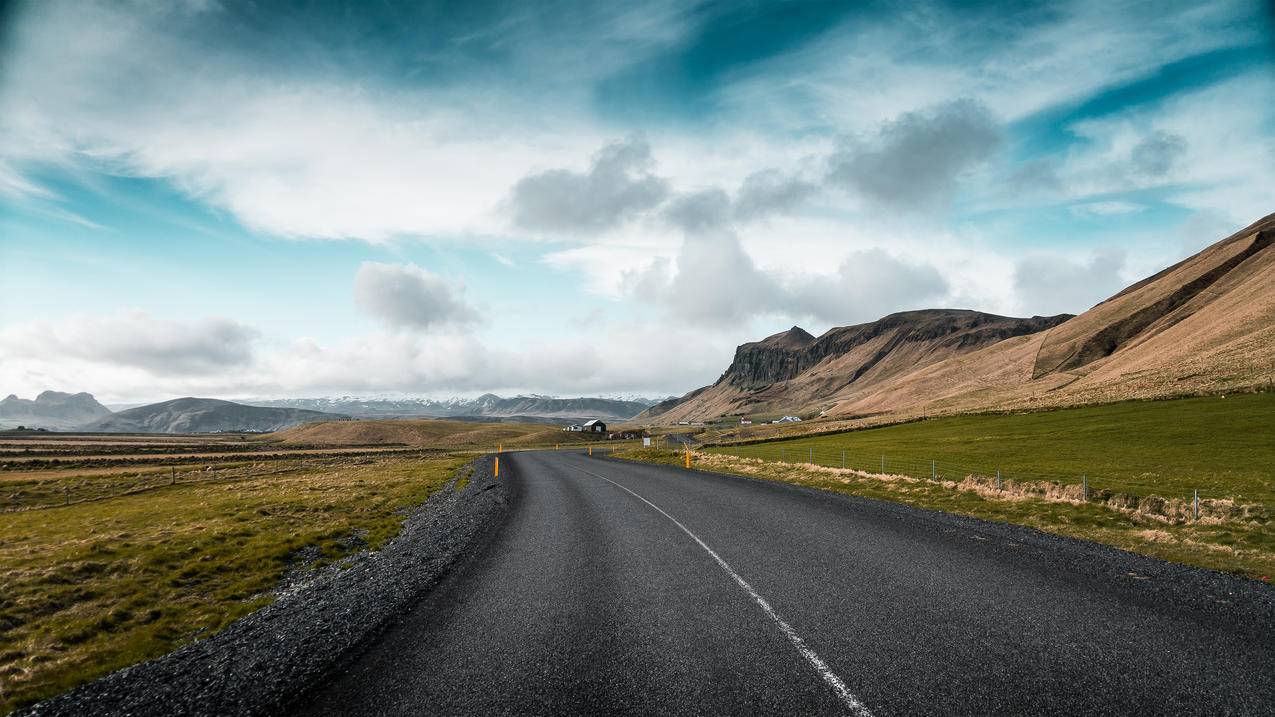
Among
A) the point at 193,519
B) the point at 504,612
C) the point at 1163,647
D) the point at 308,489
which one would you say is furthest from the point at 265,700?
the point at 308,489

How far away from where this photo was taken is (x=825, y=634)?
7777 mm

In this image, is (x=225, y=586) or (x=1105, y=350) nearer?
(x=225, y=586)

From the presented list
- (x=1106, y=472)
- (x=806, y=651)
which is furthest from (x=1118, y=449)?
(x=806, y=651)

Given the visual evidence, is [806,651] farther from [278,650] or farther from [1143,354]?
[1143,354]

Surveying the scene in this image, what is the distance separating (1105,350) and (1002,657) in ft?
472

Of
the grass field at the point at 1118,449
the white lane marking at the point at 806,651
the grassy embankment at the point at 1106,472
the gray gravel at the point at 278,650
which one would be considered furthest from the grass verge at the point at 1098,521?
the gray gravel at the point at 278,650

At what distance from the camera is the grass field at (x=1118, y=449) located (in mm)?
24406

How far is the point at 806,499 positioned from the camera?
71.6 feet

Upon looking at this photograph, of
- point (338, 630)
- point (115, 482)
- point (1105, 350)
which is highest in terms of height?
point (1105, 350)

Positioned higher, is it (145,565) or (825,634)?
(825,634)

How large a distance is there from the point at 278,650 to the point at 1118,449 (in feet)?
150

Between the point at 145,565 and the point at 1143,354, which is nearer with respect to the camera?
the point at 145,565

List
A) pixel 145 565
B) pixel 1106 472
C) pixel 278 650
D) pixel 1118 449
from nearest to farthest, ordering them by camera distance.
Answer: pixel 278 650
pixel 145 565
pixel 1106 472
pixel 1118 449

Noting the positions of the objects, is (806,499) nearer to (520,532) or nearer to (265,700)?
(520,532)
